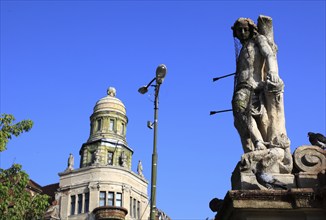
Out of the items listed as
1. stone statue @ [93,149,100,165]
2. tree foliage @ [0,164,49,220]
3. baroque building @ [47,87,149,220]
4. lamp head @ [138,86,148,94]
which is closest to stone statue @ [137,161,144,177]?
baroque building @ [47,87,149,220]

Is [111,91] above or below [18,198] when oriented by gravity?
above

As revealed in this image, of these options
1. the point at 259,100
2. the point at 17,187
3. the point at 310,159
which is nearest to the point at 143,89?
the point at 259,100

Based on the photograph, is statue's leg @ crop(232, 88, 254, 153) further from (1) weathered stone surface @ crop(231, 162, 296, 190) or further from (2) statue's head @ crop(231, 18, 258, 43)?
(2) statue's head @ crop(231, 18, 258, 43)

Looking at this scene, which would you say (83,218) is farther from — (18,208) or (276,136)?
(276,136)

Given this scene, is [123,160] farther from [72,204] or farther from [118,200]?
[72,204]

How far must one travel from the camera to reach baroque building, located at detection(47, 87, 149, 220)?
168 ft

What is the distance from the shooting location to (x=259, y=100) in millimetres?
8297

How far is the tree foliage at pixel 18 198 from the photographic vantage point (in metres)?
18.8

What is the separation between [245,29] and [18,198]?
13.6 metres

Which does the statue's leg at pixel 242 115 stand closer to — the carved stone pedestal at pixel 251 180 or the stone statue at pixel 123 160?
the carved stone pedestal at pixel 251 180

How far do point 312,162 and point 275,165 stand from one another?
0.59 metres

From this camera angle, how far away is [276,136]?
7.90m

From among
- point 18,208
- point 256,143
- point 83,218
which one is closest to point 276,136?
point 256,143

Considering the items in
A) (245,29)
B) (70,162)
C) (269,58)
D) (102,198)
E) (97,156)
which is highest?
(97,156)
